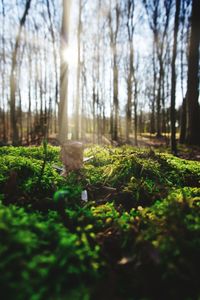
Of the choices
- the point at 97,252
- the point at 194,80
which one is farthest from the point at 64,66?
the point at 97,252

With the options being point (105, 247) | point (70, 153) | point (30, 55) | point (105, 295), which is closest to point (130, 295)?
point (105, 295)

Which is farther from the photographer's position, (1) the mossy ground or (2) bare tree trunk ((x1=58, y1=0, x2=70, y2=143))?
(2) bare tree trunk ((x1=58, y1=0, x2=70, y2=143))

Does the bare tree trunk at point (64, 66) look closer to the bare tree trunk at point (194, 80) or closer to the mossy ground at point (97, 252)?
the bare tree trunk at point (194, 80)

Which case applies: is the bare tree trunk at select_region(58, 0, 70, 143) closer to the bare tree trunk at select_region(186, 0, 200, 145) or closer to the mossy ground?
the bare tree trunk at select_region(186, 0, 200, 145)

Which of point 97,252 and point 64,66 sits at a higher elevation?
point 64,66

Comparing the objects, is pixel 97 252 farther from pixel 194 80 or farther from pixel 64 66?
pixel 194 80

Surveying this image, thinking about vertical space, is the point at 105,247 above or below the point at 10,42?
below

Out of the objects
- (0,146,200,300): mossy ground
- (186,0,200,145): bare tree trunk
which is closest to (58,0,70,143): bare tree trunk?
(186,0,200,145): bare tree trunk

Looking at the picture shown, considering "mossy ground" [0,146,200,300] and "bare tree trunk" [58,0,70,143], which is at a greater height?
"bare tree trunk" [58,0,70,143]

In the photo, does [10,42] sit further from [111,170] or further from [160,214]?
[160,214]

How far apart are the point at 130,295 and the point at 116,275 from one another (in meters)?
0.15

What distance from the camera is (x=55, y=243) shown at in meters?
1.27

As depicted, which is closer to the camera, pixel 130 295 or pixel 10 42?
pixel 130 295

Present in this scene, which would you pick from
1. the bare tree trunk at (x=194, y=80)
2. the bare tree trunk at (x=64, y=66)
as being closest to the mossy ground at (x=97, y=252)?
the bare tree trunk at (x=64, y=66)
